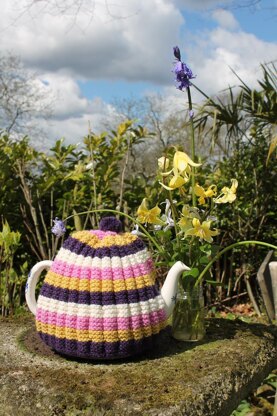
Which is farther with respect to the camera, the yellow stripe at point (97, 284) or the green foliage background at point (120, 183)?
the green foliage background at point (120, 183)

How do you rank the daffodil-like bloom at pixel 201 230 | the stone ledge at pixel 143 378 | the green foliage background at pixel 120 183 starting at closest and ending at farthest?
the stone ledge at pixel 143 378 < the daffodil-like bloom at pixel 201 230 < the green foliage background at pixel 120 183


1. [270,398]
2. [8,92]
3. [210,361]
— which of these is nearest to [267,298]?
[270,398]

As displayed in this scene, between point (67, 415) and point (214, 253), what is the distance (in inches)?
28.1

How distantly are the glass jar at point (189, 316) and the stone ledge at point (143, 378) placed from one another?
0.10 ft

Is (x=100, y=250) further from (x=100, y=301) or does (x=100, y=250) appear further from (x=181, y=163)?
(x=181, y=163)

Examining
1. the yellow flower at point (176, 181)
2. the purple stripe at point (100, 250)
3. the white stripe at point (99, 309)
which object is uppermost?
the yellow flower at point (176, 181)

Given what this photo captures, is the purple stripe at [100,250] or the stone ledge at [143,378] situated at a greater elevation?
the purple stripe at [100,250]

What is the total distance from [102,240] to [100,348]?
0.98ft

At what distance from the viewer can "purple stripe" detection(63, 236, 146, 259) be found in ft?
4.84

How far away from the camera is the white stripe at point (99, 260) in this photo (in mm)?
1458

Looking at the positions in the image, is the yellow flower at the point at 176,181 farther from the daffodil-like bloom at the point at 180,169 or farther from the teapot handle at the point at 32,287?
the teapot handle at the point at 32,287

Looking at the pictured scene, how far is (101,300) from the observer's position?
4.65 ft

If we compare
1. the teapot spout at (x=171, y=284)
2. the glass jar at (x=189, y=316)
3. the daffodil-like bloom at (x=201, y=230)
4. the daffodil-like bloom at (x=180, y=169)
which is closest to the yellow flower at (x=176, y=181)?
the daffodil-like bloom at (x=180, y=169)

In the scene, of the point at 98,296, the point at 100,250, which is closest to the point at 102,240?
the point at 100,250
